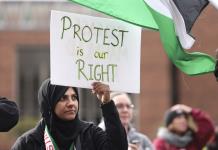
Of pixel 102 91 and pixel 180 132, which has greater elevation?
pixel 102 91

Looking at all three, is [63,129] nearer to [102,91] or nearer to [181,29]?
[102,91]

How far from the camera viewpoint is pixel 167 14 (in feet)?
21.3

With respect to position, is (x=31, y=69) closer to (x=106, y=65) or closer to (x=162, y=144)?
(x=162, y=144)

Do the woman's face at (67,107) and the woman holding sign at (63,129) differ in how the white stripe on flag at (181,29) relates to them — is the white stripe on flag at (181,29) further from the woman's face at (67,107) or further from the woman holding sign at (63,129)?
the woman's face at (67,107)

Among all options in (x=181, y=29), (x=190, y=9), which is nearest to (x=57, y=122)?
(x=181, y=29)

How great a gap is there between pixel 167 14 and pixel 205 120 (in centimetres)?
368

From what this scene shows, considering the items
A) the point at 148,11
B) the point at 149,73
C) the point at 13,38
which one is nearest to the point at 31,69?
the point at 13,38

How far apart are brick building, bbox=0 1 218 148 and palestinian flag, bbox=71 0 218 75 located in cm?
2919

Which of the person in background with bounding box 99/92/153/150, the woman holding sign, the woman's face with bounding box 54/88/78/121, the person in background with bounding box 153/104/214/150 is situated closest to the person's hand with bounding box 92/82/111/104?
the woman holding sign

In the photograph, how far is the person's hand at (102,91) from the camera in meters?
6.06

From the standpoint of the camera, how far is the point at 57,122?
20.4 ft

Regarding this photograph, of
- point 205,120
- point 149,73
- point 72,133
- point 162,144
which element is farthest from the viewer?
point 149,73

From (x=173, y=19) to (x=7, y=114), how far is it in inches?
55.6

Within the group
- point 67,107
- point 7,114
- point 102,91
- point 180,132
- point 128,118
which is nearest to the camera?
point 7,114
